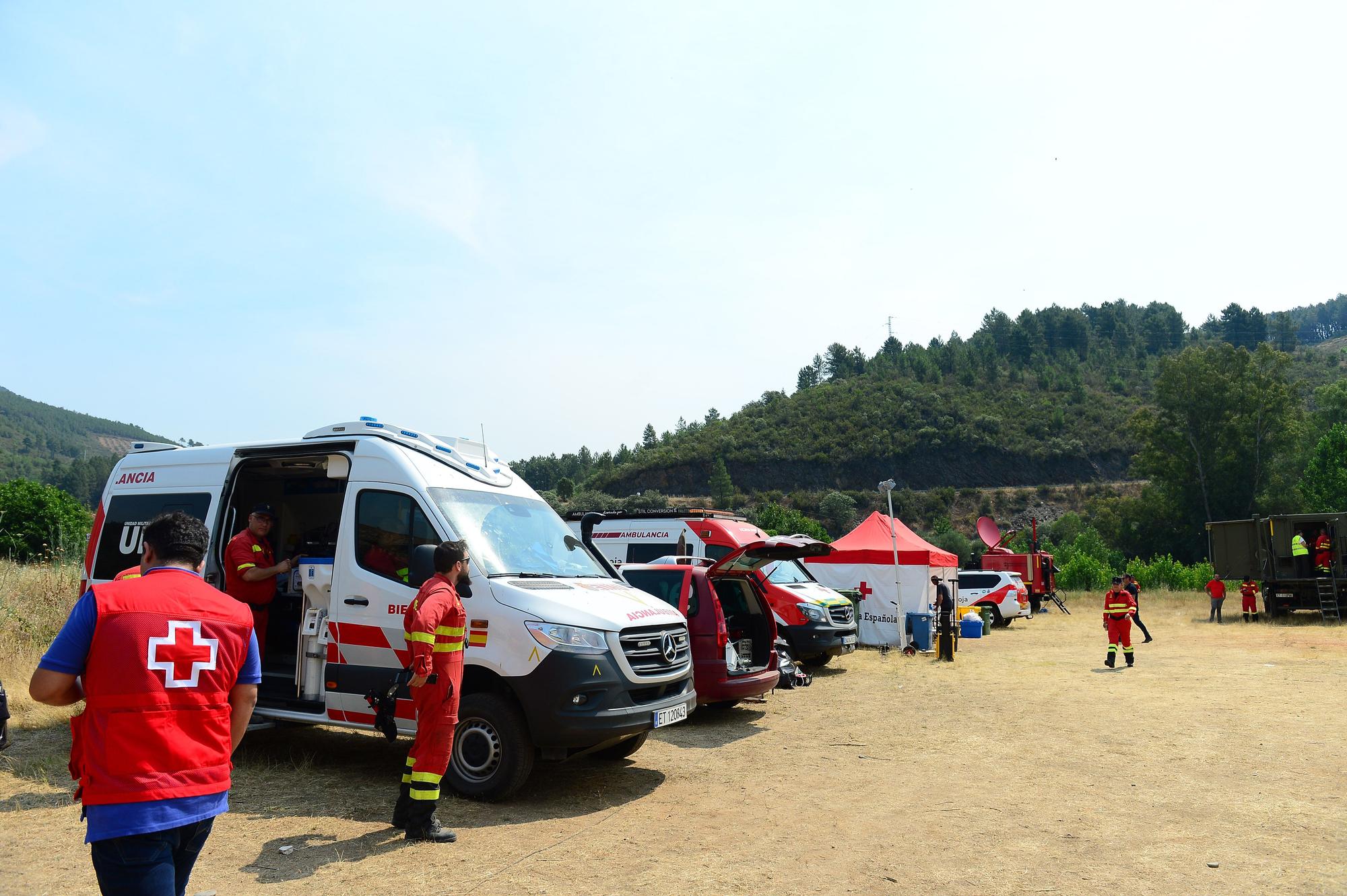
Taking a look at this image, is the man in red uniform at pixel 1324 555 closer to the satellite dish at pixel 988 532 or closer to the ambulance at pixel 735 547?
the satellite dish at pixel 988 532

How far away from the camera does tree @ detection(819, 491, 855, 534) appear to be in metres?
73.4

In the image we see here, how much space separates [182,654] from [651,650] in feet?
13.9

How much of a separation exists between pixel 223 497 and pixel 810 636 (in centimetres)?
920

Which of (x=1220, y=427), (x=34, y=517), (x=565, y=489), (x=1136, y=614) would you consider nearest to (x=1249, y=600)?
(x=1136, y=614)

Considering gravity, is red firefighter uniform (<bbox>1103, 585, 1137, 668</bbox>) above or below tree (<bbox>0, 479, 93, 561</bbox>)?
below

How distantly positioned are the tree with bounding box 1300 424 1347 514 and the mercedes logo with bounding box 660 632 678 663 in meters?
59.4

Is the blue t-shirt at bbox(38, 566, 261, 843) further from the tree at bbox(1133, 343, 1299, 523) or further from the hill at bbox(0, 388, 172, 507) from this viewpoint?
the hill at bbox(0, 388, 172, 507)

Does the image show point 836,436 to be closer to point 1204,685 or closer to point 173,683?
point 1204,685

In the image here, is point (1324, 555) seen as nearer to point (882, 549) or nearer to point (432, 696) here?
point (882, 549)

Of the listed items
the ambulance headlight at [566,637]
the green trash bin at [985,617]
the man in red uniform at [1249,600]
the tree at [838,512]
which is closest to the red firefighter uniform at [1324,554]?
the man in red uniform at [1249,600]

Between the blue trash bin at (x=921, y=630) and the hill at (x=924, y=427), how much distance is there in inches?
2537

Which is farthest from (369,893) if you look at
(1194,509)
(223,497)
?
(1194,509)

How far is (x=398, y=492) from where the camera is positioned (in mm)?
7246

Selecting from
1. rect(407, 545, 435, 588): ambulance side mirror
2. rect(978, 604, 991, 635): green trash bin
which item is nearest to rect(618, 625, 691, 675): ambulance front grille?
rect(407, 545, 435, 588): ambulance side mirror
